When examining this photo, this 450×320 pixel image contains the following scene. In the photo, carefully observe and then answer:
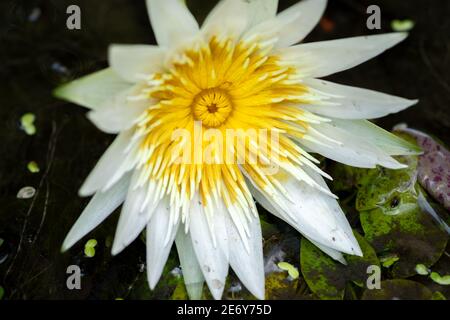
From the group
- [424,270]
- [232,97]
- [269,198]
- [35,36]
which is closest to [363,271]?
[424,270]

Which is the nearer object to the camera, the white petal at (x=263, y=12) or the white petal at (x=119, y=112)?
the white petal at (x=119, y=112)

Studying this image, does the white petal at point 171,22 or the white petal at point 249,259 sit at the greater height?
the white petal at point 171,22

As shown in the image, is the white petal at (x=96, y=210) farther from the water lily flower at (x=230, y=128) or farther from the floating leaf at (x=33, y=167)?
the floating leaf at (x=33, y=167)

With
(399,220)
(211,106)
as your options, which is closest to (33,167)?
(211,106)

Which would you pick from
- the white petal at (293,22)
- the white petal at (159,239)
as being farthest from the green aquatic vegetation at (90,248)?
the white petal at (293,22)
